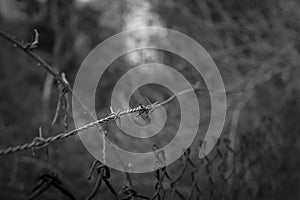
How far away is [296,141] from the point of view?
296 centimetres

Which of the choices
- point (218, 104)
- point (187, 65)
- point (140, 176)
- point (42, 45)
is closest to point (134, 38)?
point (187, 65)

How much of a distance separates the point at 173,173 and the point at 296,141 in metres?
0.93

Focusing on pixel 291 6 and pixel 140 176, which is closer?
pixel 140 176

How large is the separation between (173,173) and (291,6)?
5.67 feet

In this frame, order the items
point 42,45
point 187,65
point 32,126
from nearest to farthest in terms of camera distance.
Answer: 1. point 187,65
2. point 32,126
3. point 42,45

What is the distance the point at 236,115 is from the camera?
3.09 m

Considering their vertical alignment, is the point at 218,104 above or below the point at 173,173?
above

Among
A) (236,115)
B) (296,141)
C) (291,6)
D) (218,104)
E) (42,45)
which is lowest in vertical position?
(296,141)

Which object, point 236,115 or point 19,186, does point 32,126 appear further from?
point 236,115

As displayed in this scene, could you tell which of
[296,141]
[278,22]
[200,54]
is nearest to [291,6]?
[278,22]

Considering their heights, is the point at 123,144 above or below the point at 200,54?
below

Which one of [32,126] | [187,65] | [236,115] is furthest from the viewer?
[32,126]

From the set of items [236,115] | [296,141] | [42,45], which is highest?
[42,45]

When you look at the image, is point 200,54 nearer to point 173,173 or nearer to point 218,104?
point 218,104
